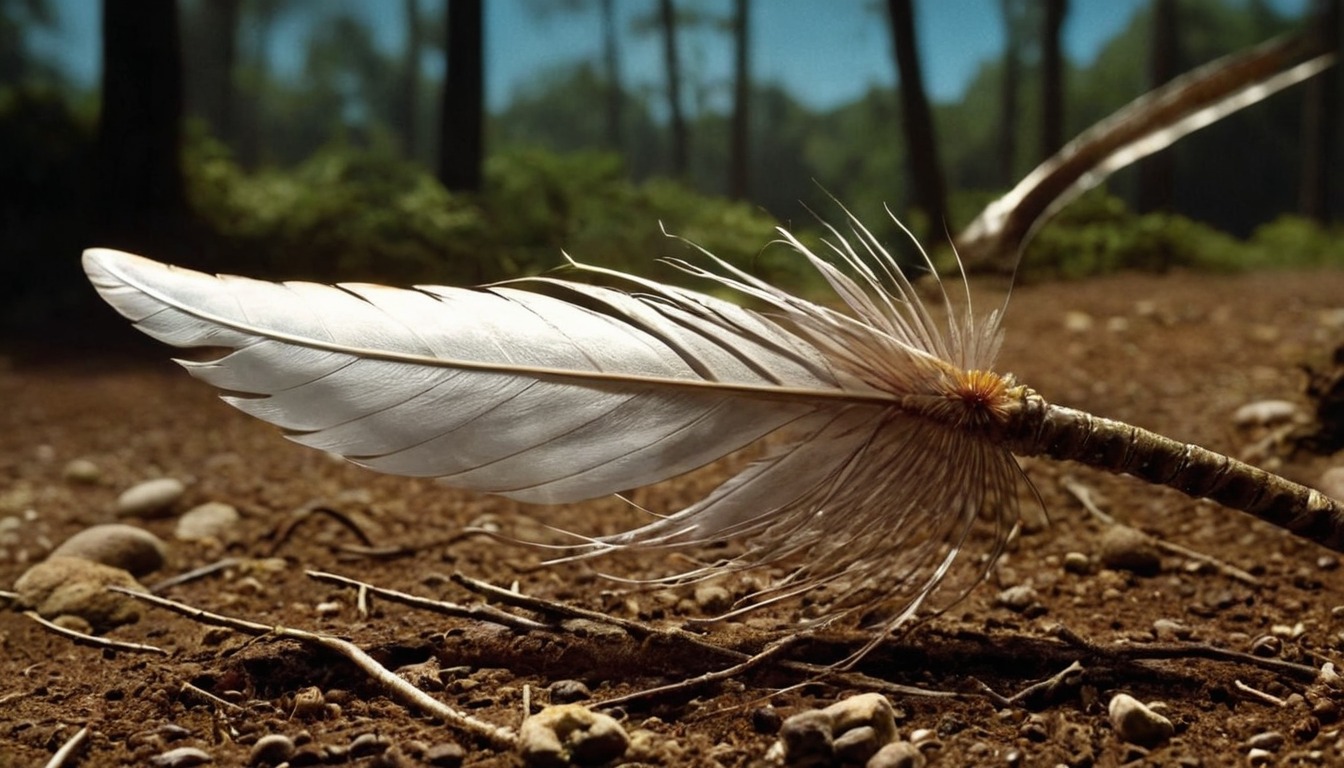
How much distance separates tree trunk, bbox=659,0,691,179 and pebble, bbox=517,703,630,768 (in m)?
6.56

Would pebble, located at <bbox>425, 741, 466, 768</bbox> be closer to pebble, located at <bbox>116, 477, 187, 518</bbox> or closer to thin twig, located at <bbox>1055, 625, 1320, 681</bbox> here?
thin twig, located at <bbox>1055, 625, 1320, 681</bbox>

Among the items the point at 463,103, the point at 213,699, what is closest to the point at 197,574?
the point at 213,699

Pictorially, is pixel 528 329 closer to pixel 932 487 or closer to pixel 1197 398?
pixel 932 487

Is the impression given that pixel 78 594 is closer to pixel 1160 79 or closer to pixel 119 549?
pixel 119 549

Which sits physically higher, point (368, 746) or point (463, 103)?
point (463, 103)

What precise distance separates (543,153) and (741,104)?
251 centimetres

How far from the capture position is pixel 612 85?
27.1 feet

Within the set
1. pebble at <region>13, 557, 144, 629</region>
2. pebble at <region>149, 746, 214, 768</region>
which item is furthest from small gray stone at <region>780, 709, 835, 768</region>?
pebble at <region>13, 557, 144, 629</region>

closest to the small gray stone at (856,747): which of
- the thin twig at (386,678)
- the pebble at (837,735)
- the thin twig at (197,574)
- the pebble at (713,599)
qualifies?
the pebble at (837,735)

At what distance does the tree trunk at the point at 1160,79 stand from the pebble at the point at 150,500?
7.42 metres

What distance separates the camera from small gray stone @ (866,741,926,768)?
1.31 meters

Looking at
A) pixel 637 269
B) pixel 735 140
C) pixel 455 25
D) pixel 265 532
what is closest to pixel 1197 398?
pixel 637 269

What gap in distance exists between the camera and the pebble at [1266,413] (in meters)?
2.96

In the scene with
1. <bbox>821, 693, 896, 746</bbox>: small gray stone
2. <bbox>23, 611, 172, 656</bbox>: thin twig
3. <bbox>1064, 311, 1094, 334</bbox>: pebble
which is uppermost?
<bbox>1064, 311, 1094, 334</bbox>: pebble
